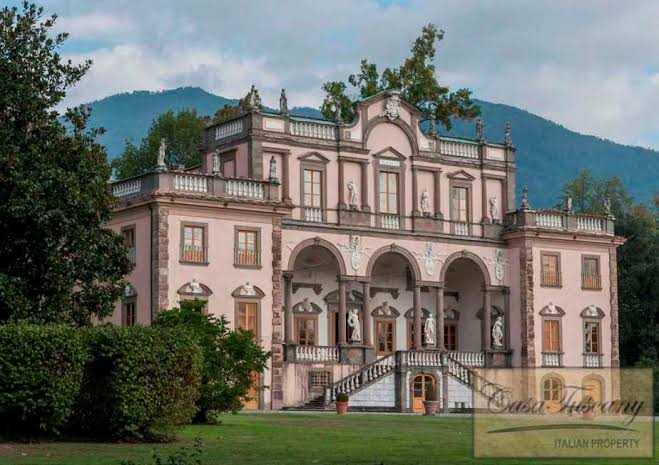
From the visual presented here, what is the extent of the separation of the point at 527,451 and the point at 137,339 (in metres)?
8.10

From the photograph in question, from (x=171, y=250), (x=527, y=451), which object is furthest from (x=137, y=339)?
(x=171, y=250)

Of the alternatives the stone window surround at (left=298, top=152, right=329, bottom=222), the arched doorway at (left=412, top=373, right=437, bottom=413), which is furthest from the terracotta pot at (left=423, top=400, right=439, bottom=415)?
the stone window surround at (left=298, top=152, right=329, bottom=222)

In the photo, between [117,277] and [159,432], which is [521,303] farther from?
[159,432]

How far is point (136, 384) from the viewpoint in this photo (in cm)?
2698

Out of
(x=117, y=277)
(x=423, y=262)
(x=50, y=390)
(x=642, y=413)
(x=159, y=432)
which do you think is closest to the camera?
(x=50, y=390)

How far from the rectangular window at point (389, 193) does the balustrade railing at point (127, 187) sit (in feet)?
37.4

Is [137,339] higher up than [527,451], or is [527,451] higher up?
[137,339]

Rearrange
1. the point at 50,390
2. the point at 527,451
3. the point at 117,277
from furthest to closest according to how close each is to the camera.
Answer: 1. the point at 117,277
2. the point at 50,390
3. the point at 527,451

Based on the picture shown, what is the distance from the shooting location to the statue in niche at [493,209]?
61.2 metres

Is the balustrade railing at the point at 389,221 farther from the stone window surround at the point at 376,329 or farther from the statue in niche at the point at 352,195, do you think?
the stone window surround at the point at 376,329

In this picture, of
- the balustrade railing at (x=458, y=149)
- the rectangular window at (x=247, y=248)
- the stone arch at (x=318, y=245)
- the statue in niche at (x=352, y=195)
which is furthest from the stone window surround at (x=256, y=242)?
the balustrade railing at (x=458, y=149)

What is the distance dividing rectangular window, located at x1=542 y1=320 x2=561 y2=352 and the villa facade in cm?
6

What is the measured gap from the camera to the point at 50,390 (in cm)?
2606

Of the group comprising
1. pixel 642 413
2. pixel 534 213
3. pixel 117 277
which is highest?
pixel 534 213
